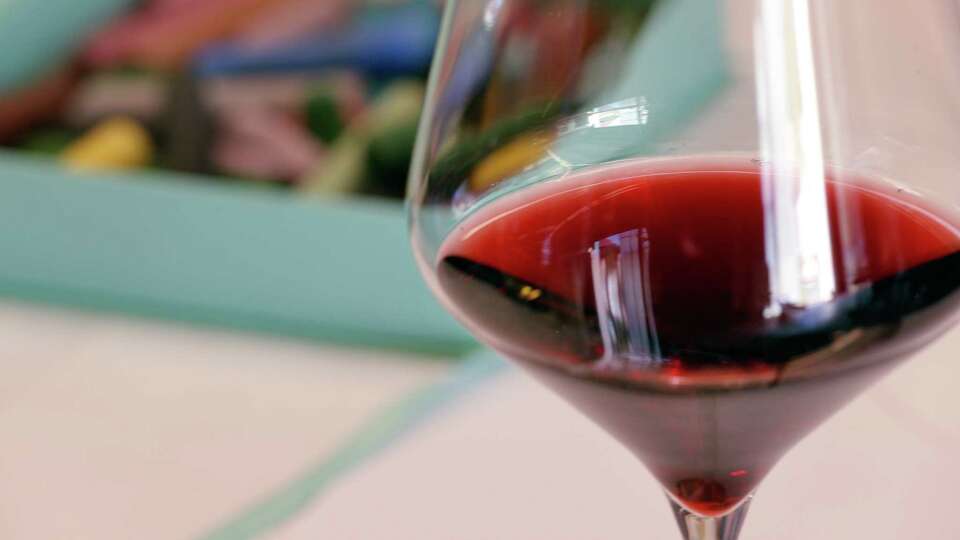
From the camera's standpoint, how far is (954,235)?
27cm

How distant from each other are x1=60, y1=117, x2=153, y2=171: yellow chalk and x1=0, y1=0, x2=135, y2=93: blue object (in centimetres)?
19

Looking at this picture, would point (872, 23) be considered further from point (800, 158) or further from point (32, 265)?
point (32, 265)

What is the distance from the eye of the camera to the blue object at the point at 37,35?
0.95 metres

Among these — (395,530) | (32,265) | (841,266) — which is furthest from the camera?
(32,265)

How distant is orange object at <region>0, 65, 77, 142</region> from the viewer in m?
0.84

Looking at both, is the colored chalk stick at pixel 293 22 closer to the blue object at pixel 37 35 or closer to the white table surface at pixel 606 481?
the blue object at pixel 37 35

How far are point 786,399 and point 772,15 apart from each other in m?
0.08

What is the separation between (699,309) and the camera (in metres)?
0.26

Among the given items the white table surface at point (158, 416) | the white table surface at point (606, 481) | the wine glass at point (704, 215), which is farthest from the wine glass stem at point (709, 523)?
the white table surface at point (158, 416)

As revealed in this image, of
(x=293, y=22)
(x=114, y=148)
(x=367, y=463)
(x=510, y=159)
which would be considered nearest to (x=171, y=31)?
(x=293, y=22)

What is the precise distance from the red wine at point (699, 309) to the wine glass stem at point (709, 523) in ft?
0.04

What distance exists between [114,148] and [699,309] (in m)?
0.57

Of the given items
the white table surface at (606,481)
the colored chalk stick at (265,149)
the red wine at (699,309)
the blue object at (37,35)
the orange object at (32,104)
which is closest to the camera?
the red wine at (699,309)

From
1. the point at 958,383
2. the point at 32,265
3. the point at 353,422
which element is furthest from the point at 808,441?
the point at 32,265
